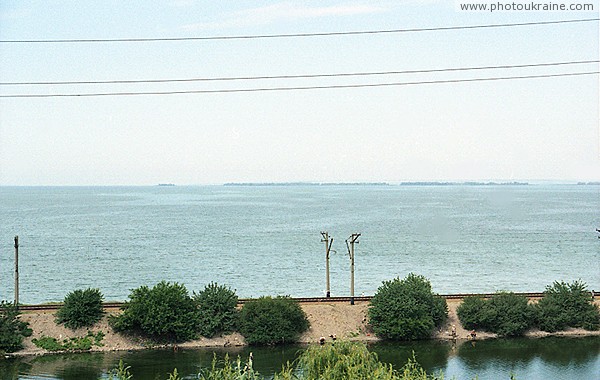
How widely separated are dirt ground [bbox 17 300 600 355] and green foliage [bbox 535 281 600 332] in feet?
1.53

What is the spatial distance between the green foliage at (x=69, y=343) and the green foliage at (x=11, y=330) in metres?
0.90

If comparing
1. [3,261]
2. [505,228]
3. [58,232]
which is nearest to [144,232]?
[58,232]

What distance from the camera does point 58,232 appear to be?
4771 inches

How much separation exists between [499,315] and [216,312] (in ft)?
55.7

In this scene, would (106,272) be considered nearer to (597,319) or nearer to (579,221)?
(597,319)

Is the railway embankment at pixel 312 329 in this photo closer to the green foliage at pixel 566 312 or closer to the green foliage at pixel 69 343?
the green foliage at pixel 69 343

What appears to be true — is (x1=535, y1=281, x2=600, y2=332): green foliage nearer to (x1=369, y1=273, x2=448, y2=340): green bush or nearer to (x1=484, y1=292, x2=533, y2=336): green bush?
(x1=484, y1=292, x2=533, y2=336): green bush

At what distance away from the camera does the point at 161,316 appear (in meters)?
39.1

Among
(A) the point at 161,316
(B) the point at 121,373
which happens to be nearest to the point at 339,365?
(B) the point at 121,373

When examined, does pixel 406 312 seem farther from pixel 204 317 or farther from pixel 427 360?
pixel 204 317

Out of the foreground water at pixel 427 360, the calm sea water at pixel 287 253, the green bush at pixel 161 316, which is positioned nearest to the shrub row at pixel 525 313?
the foreground water at pixel 427 360

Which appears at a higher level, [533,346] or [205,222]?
[205,222]

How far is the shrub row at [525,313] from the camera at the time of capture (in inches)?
1655

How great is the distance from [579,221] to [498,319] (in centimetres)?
11888
